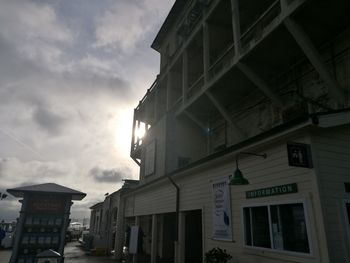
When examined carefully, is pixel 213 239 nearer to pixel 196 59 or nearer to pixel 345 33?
pixel 345 33

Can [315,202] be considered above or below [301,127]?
below

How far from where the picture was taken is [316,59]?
28.7 ft

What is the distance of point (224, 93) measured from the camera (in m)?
13.8

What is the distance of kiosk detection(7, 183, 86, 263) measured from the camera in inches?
330

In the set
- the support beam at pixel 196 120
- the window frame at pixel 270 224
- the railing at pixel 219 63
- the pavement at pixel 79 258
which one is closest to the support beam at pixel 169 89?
the support beam at pixel 196 120

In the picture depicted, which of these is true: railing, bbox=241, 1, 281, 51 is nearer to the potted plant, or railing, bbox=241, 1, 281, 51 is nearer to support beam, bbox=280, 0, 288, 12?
support beam, bbox=280, 0, 288, 12

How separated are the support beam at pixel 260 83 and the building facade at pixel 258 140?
0.15 ft

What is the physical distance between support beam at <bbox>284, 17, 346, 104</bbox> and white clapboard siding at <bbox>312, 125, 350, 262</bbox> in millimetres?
2822

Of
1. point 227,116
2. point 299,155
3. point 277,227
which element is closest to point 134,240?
point 227,116

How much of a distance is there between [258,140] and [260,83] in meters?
5.10

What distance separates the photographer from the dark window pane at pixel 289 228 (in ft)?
18.4

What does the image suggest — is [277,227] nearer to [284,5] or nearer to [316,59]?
[316,59]

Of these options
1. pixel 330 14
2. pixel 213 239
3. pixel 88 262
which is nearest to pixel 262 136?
pixel 213 239

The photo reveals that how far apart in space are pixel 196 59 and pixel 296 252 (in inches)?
570
